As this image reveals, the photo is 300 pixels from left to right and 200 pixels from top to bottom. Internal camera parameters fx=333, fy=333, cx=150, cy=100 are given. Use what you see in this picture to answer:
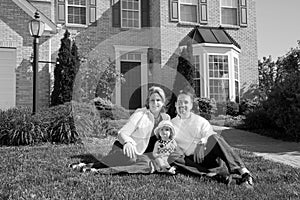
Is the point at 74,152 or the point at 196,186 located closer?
the point at 196,186

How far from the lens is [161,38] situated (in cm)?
1423

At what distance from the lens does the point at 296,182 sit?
3982 mm

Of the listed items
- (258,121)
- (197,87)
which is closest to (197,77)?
(197,87)

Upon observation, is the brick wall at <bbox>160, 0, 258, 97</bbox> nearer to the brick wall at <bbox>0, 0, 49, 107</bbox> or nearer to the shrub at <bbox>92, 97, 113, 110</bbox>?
the shrub at <bbox>92, 97, 113, 110</bbox>

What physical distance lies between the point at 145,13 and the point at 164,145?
38.5 ft

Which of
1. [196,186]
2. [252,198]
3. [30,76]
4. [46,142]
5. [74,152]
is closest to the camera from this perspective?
[252,198]

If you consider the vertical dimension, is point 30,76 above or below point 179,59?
Result: below

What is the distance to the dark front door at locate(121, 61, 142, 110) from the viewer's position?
46.1ft

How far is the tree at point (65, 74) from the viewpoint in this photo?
1127cm

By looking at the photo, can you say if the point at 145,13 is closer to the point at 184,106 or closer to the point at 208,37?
the point at 208,37

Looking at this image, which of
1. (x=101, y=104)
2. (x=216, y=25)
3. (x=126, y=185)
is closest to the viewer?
(x=126, y=185)

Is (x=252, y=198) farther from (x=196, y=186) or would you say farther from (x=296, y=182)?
(x=296, y=182)

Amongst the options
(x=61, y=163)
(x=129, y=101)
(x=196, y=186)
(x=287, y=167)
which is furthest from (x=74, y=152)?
(x=129, y=101)

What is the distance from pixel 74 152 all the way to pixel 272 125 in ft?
20.8
